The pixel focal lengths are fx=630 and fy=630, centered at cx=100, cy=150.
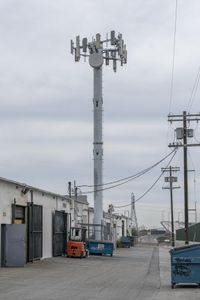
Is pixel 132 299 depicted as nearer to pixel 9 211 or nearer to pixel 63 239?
pixel 9 211

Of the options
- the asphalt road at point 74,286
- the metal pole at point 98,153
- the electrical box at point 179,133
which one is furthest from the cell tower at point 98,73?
the asphalt road at point 74,286

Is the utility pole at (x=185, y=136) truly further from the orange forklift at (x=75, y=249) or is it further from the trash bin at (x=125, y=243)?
the trash bin at (x=125, y=243)

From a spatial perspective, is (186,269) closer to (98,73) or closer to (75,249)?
(75,249)

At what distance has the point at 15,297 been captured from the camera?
1759cm

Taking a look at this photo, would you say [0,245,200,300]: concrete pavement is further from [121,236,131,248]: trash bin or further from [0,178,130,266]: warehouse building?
[121,236,131,248]: trash bin

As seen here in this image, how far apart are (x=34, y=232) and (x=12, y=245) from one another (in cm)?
593

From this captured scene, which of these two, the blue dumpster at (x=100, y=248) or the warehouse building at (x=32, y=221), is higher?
the warehouse building at (x=32, y=221)

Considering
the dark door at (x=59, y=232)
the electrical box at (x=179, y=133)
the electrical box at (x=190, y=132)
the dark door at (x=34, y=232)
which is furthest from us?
the dark door at (x=59, y=232)

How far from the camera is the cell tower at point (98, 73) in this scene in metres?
58.6

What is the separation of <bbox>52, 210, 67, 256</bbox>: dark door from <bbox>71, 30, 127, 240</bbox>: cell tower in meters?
7.42

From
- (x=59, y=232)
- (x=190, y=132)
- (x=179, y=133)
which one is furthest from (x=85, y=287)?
(x=59, y=232)

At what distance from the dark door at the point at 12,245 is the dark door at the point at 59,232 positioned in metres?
11.7

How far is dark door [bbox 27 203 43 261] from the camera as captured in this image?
36969mm

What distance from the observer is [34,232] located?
38.4 metres
